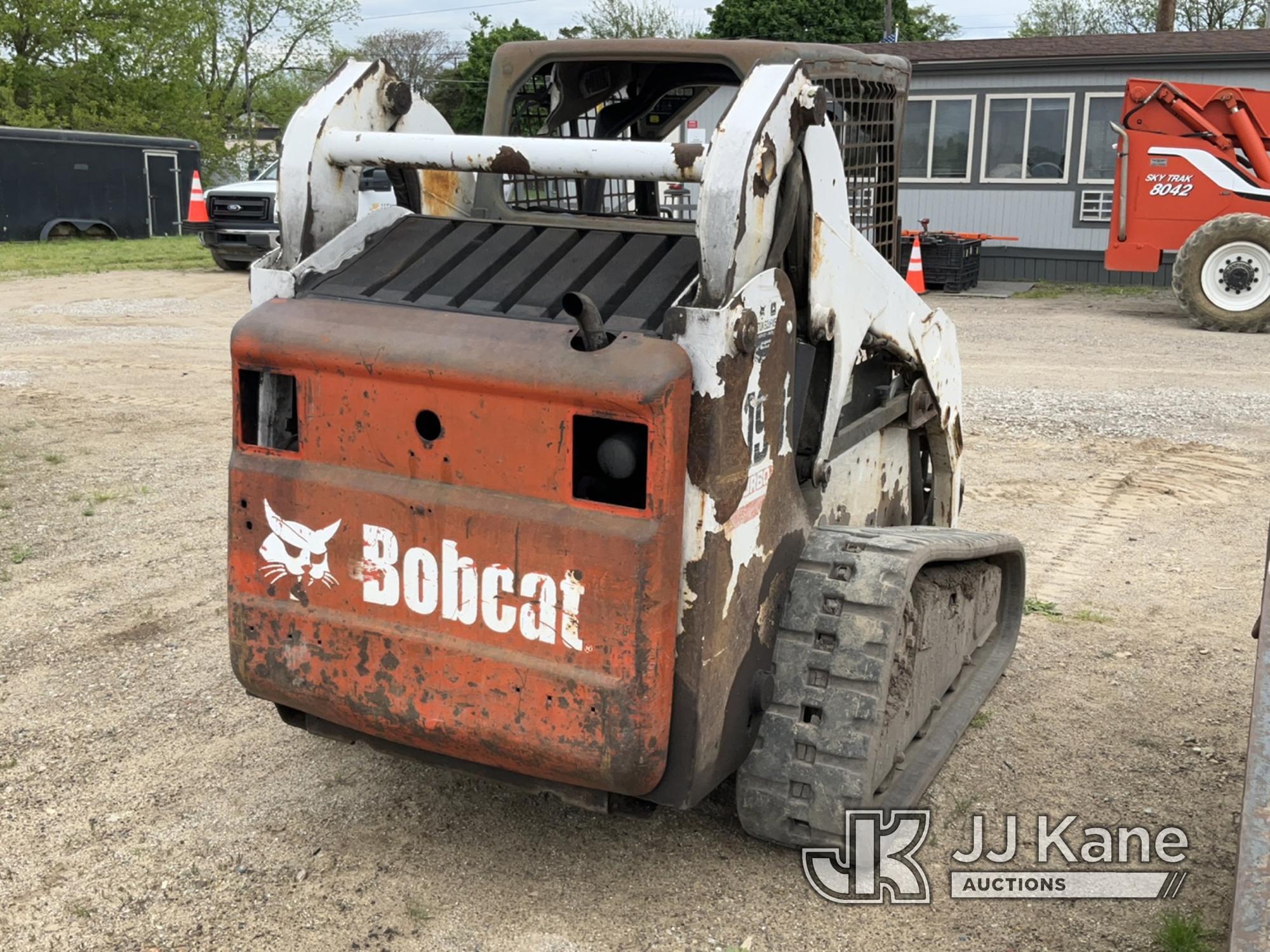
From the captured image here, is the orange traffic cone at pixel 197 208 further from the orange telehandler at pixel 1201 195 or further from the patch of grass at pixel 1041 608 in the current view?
the patch of grass at pixel 1041 608

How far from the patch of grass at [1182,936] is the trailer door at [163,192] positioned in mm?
25243

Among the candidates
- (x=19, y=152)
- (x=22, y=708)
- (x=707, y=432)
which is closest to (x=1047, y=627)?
(x=707, y=432)

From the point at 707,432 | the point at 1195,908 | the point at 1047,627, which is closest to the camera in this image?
the point at 707,432

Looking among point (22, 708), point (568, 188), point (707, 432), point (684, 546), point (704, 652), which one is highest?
point (568, 188)

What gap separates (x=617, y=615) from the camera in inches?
110

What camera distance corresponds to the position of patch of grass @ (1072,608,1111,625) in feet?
17.4

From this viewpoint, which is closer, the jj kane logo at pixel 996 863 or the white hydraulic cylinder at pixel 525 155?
the white hydraulic cylinder at pixel 525 155

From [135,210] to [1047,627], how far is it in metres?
23.4

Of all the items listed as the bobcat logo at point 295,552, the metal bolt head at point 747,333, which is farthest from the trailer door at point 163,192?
the metal bolt head at point 747,333

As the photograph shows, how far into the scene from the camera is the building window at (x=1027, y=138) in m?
18.7

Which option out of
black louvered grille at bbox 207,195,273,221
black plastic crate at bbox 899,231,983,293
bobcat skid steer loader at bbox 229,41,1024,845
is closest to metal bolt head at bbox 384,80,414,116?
bobcat skid steer loader at bbox 229,41,1024,845

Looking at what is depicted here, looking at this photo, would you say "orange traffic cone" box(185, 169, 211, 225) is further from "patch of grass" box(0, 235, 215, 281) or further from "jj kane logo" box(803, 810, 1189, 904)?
"jj kane logo" box(803, 810, 1189, 904)

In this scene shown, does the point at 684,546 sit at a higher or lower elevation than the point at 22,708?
higher

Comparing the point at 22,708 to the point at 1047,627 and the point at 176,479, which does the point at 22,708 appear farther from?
the point at 1047,627
